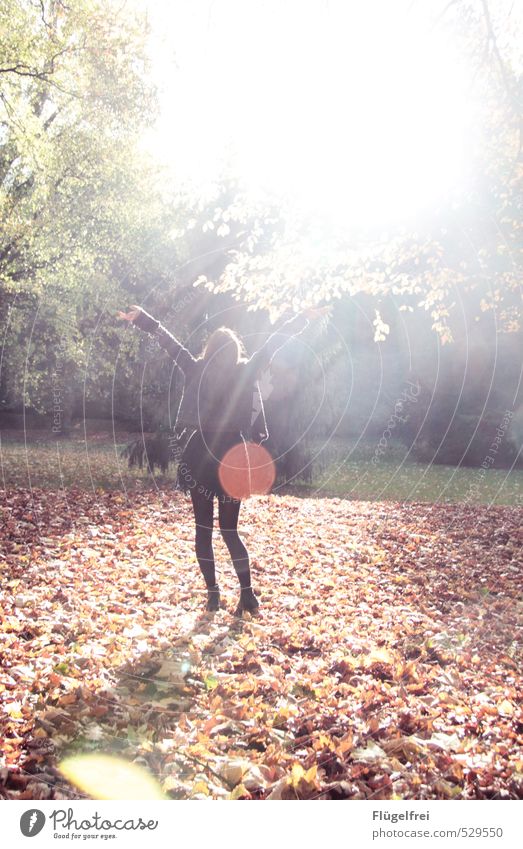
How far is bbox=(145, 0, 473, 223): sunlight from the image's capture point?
20.2 ft

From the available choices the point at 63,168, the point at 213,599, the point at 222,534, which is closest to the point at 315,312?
the point at 222,534

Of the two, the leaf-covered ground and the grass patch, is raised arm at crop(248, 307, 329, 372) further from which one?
the grass patch

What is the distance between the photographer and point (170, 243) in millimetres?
18312

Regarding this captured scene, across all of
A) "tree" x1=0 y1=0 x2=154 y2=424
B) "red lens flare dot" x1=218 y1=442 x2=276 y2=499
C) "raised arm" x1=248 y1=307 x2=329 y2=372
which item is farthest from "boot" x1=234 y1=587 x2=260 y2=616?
"tree" x1=0 y1=0 x2=154 y2=424

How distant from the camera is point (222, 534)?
5766 millimetres

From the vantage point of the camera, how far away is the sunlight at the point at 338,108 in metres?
6.14

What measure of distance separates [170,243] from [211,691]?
15.5m

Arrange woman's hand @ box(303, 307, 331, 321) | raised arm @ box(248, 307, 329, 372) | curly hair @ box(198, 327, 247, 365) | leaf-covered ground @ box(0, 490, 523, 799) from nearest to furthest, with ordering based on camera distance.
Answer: leaf-covered ground @ box(0, 490, 523, 799) → woman's hand @ box(303, 307, 331, 321) → raised arm @ box(248, 307, 329, 372) → curly hair @ box(198, 327, 247, 365)

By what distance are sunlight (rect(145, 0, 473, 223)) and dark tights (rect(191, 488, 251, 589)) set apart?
3979 mm

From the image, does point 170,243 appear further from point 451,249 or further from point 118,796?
point 118,796

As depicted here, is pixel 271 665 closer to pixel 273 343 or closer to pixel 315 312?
pixel 273 343

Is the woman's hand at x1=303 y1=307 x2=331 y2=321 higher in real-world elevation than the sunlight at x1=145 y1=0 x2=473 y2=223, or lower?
lower

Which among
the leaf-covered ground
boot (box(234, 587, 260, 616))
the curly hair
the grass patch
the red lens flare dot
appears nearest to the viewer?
the leaf-covered ground

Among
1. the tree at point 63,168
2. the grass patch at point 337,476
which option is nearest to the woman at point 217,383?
the tree at point 63,168
